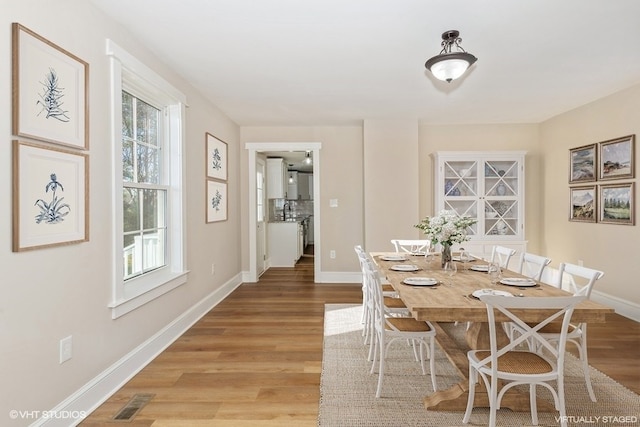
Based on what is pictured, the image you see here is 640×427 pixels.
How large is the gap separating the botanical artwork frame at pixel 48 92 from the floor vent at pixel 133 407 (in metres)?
1.55

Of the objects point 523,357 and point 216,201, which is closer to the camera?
point 523,357

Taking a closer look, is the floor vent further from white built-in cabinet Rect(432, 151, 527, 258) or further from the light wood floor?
white built-in cabinet Rect(432, 151, 527, 258)

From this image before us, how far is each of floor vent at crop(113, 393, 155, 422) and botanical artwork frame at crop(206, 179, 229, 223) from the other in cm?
201

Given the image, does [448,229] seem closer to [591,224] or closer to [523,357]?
[523,357]

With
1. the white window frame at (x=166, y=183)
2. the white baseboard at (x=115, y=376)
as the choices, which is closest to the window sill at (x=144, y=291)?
the white window frame at (x=166, y=183)

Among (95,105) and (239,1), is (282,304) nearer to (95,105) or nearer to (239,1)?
(95,105)

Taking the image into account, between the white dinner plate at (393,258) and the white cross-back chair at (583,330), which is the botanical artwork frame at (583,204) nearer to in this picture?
the white cross-back chair at (583,330)

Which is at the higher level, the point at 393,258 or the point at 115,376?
the point at 393,258

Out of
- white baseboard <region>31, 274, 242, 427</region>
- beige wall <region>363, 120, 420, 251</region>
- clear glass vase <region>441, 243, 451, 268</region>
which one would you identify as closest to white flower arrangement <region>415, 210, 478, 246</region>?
clear glass vase <region>441, 243, 451, 268</region>

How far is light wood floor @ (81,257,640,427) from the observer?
2.02 meters

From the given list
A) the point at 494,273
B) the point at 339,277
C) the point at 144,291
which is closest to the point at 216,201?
the point at 144,291

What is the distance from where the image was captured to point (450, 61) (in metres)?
2.29

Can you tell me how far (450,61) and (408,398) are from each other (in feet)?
7.21
